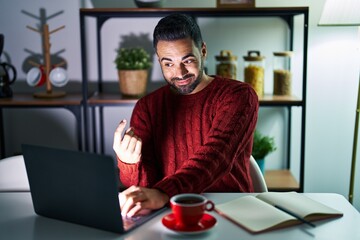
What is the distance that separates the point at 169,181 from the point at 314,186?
6.29ft

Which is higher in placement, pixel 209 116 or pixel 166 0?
pixel 166 0

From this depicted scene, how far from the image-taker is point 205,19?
9.84 ft

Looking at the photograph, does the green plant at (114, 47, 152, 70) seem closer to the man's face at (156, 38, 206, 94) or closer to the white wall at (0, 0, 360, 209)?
the white wall at (0, 0, 360, 209)

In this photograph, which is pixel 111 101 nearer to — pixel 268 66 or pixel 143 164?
pixel 268 66

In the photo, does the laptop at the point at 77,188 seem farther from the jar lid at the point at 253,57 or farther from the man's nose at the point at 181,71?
the jar lid at the point at 253,57

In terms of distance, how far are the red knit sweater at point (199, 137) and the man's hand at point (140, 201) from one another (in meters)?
0.08

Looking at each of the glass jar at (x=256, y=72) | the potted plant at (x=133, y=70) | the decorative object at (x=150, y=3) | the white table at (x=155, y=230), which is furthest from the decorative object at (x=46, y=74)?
the white table at (x=155, y=230)

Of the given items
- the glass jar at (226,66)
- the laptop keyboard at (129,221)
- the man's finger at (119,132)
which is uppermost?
the glass jar at (226,66)

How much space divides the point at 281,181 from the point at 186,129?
3.86ft

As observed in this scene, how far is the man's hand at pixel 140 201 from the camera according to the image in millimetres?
1356

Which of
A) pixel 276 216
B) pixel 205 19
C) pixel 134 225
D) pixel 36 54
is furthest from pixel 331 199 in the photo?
pixel 36 54

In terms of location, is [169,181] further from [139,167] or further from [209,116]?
[209,116]

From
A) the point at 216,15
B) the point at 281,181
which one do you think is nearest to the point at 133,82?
the point at 216,15

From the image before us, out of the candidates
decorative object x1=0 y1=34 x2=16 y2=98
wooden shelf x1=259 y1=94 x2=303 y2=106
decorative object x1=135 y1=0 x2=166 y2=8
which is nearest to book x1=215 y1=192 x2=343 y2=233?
wooden shelf x1=259 y1=94 x2=303 y2=106
